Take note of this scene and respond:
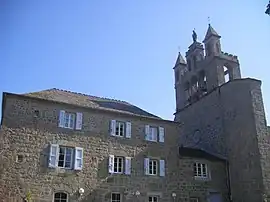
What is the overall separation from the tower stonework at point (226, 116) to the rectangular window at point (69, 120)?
12.7 meters

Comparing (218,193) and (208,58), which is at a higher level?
(208,58)

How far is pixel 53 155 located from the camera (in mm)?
20594

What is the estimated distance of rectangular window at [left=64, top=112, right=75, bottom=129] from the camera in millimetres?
21938

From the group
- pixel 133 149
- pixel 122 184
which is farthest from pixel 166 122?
pixel 122 184

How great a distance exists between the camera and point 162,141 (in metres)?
24.5

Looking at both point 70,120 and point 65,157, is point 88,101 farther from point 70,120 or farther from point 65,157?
point 65,157

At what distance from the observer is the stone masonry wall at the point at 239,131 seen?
24.8 m

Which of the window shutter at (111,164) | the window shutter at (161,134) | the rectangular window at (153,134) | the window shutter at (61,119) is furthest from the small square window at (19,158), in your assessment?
the window shutter at (161,134)

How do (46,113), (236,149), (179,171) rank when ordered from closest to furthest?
(46,113)
(179,171)
(236,149)

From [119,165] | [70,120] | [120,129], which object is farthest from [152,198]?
[70,120]

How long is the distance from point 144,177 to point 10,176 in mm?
8704

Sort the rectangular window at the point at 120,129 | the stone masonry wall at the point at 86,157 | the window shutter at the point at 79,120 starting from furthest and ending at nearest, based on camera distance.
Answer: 1. the rectangular window at the point at 120,129
2. the window shutter at the point at 79,120
3. the stone masonry wall at the point at 86,157

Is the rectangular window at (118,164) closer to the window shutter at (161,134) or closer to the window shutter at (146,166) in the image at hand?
the window shutter at (146,166)

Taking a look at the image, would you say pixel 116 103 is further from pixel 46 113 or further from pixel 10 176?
pixel 10 176
